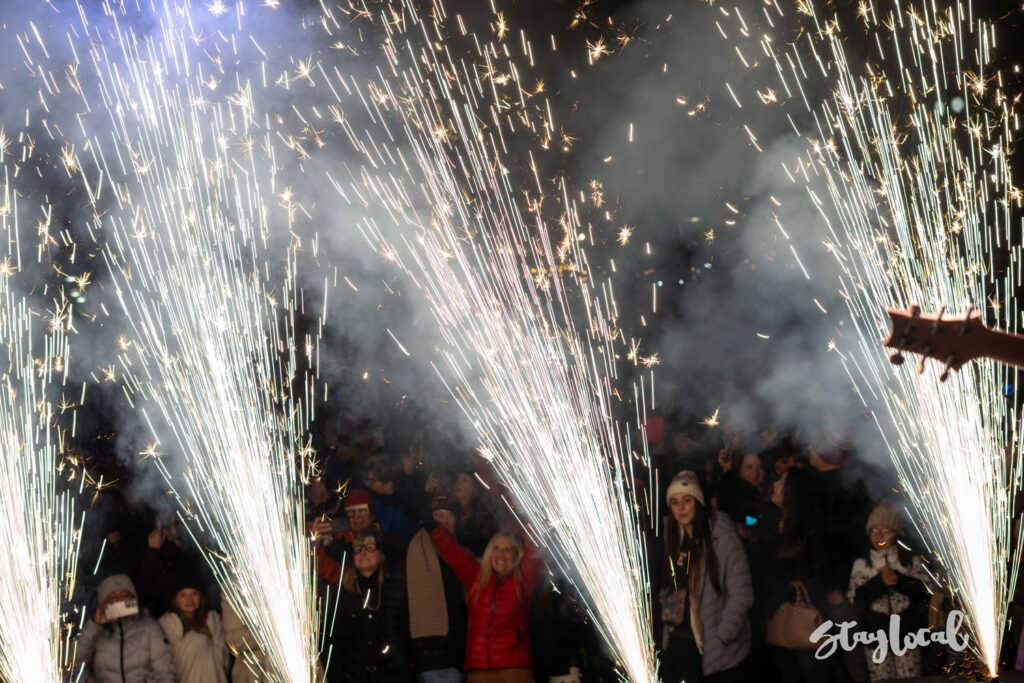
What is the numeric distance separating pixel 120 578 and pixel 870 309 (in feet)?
16.2

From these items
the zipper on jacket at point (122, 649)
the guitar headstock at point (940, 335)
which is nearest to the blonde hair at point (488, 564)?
the zipper on jacket at point (122, 649)

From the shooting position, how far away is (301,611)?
5082 millimetres

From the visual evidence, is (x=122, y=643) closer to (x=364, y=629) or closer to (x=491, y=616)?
(x=364, y=629)

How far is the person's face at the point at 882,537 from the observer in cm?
477

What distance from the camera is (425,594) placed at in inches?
204

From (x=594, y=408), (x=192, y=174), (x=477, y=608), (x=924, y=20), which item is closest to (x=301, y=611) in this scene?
(x=477, y=608)

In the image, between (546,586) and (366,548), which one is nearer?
(546,586)

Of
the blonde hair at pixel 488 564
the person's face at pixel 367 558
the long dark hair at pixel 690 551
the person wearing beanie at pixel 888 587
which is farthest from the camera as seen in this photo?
the person's face at pixel 367 558

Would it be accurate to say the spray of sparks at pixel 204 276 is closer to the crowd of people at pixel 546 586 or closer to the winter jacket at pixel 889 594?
the crowd of people at pixel 546 586

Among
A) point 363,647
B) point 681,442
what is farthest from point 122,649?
point 681,442

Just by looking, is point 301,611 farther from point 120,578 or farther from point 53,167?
point 53,167

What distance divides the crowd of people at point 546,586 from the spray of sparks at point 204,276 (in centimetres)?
26

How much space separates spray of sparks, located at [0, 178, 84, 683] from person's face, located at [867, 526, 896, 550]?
4.40 metres

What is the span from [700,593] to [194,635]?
2.82m
